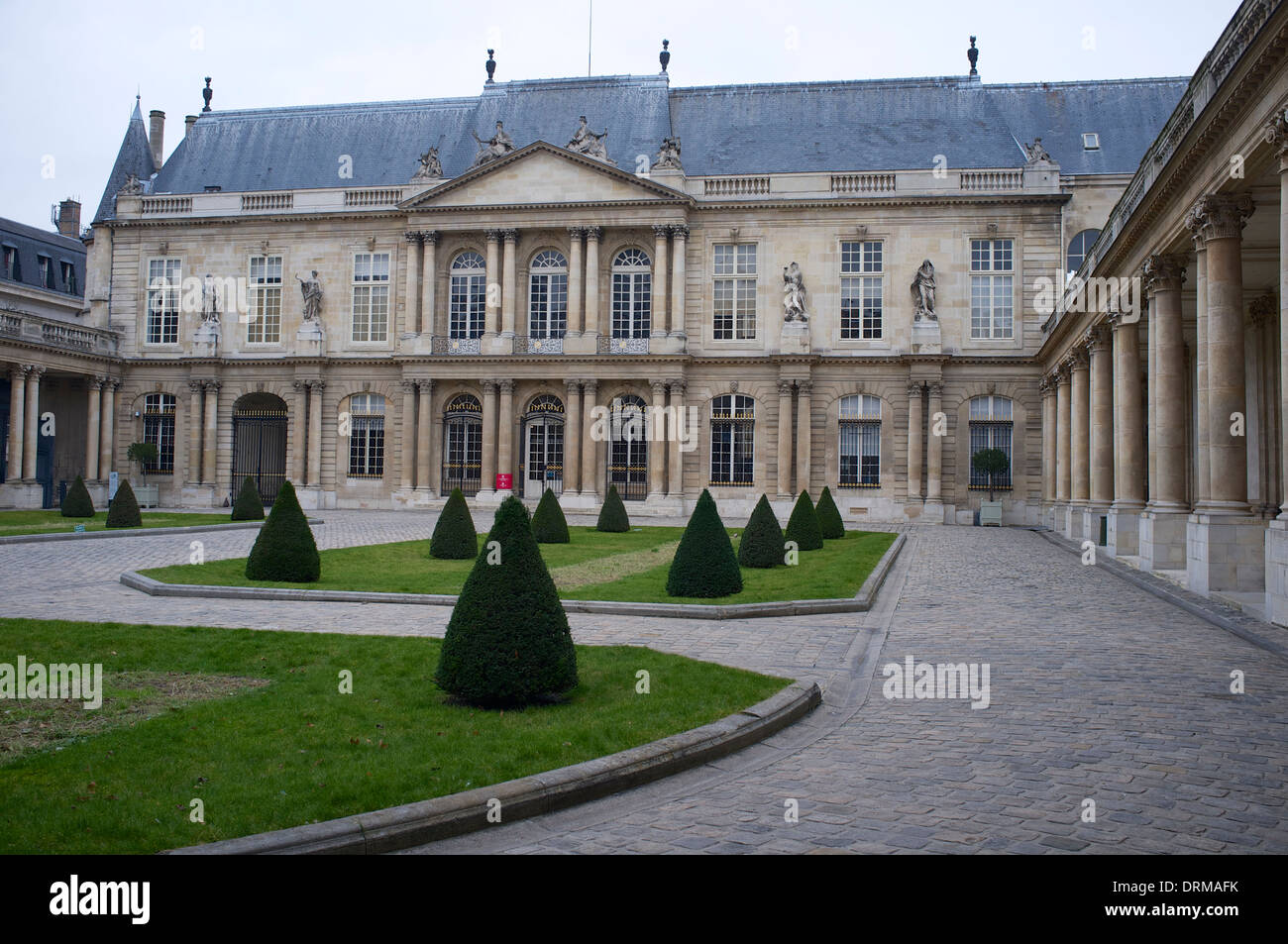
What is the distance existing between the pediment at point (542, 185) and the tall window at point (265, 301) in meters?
7.13

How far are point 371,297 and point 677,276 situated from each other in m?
12.9

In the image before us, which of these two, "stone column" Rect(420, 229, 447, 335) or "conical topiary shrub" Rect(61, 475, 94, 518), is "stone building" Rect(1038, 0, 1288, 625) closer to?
"stone column" Rect(420, 229, 447, 335)

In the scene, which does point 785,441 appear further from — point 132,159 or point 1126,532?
point 132,159

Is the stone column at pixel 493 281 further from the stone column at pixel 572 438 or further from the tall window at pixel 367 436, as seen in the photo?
the tall window at pixel 367 436

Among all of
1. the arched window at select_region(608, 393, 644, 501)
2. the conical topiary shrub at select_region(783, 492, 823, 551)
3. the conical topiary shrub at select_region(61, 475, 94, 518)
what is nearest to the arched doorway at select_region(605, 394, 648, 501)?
the arched window at select_region(608, 393, 644, 501)

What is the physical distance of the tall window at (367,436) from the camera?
3944 centimetres

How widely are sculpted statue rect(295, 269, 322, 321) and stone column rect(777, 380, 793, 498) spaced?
19.2 meters

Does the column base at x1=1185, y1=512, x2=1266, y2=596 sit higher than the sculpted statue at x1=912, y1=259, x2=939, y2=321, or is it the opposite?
the sculpted statue at x1=912, y1=259, x2=939, y2=321

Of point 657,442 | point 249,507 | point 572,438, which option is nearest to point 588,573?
point 249,507

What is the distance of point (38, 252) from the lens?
150 feet

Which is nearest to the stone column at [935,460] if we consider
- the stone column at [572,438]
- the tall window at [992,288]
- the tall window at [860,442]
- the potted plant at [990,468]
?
the potted plant at [990,468]

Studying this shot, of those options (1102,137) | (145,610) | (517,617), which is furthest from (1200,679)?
(1102,137)

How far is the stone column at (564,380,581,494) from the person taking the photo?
36969 millimetres
